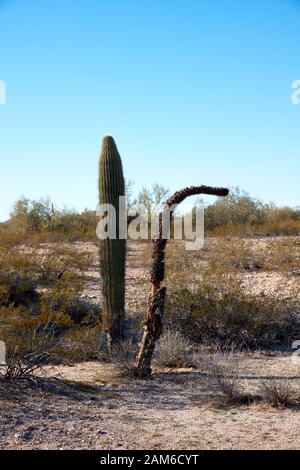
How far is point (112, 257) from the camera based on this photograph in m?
9.59

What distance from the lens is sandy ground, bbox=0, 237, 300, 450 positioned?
18.4ft

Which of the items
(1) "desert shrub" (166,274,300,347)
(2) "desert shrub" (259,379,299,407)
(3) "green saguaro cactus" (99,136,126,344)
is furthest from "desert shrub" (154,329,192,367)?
Result: (2) "desert shrub" (259,379,299,407)

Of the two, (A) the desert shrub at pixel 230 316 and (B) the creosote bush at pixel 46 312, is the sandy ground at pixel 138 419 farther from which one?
(A) the desert shrub at pixel 230 316

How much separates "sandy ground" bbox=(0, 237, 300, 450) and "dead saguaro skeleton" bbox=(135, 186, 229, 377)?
1.10ft

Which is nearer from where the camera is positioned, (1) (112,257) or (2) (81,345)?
(2) (81,345)

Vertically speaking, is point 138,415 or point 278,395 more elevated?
point 278,395

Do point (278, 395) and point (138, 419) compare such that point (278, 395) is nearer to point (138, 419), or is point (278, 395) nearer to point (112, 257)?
point (138, 419)

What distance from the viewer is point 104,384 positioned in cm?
766

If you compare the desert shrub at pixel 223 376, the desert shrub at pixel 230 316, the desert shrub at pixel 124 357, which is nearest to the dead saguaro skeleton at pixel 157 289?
the desert shrub at pixel 124 357

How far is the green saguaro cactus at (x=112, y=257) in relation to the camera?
954 cm

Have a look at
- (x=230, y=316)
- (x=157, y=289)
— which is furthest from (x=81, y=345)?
(x=230, y=316)

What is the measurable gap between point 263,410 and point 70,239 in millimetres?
15721

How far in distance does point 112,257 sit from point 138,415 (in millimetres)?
3498
